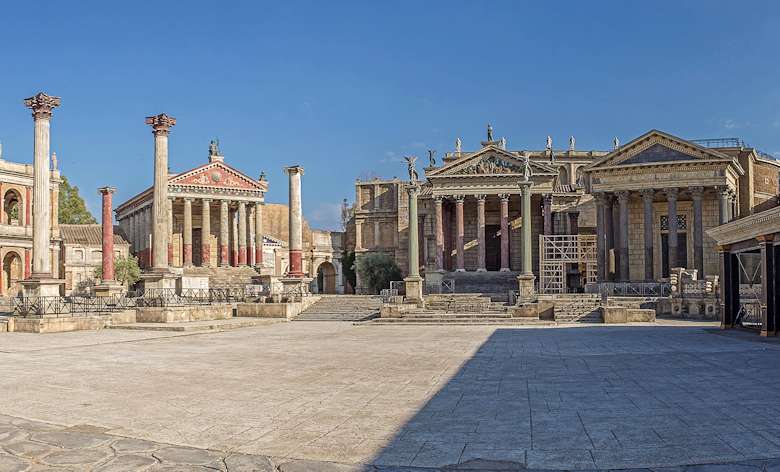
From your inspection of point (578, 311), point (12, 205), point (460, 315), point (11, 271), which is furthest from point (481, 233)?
point (12, 205)

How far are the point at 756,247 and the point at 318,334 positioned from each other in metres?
14.3

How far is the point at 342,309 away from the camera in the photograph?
38969 mm

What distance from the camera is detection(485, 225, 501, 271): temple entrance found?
59.6 metres

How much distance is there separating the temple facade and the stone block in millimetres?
6955

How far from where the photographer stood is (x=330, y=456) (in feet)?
24.0

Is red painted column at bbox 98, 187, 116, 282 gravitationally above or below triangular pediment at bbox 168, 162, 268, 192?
below

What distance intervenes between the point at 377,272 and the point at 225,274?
50.1ft

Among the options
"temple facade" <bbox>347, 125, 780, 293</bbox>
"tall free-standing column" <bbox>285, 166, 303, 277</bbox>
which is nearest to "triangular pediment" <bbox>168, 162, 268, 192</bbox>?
"temple facade" <bbox>347, 125, 780, 293</bbox>

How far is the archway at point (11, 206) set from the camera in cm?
6412

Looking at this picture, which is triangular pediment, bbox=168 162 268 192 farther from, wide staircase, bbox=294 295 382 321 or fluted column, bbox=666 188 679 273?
fluted column, bbox=666 188 679 273

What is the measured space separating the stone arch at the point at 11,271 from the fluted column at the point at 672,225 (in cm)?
5124

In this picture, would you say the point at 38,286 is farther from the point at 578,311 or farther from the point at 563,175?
the point at 563,175

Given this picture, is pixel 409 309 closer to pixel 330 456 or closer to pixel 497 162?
pixel 497 162

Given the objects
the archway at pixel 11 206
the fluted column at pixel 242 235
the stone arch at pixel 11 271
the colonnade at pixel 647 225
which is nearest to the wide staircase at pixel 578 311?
the colonnade at pixel 647 225
